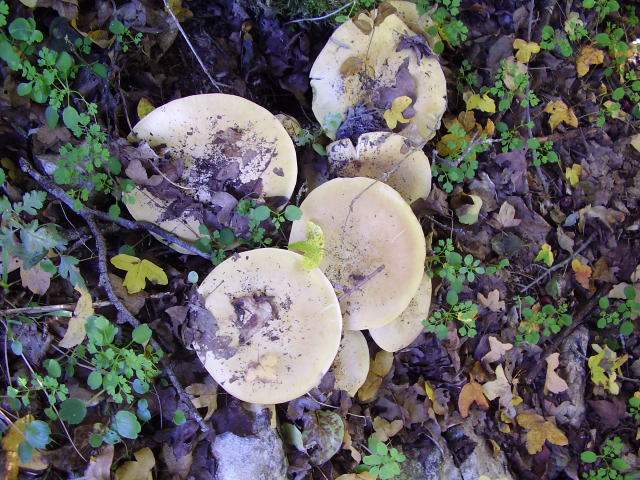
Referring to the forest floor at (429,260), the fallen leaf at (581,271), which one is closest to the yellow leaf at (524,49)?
the forest floor at (429,260)

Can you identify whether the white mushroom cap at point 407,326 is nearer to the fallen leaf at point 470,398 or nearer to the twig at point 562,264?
the fallen leaf at point 470,398

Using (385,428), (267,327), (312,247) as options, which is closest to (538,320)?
(385,428)

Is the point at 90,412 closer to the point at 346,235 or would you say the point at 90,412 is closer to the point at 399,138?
the point at 346,235

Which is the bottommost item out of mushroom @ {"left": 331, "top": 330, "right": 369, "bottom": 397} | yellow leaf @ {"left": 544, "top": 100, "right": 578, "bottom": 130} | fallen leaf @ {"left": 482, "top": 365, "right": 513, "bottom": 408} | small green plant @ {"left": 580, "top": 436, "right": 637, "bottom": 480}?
small green plant @ {"left": 580, "top": 436, "right": 637, "bottom": 480}

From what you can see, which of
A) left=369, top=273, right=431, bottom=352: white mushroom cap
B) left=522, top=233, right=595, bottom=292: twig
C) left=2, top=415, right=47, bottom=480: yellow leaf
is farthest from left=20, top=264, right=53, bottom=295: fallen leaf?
left=522, top=233, right=595, bottom=292: twig

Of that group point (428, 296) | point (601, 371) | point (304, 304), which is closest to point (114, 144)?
point (304, 304)

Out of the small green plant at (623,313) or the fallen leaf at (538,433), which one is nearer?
the fallen leaf at (538,433)

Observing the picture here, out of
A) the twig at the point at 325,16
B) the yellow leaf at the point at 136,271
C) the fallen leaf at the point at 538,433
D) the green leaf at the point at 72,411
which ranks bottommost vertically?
the fallen leaf at the point at 538,433

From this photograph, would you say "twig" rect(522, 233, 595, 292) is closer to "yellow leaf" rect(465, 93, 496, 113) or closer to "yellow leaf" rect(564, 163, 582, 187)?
"yellow leaf" rect(564, 163, 582, 187)
